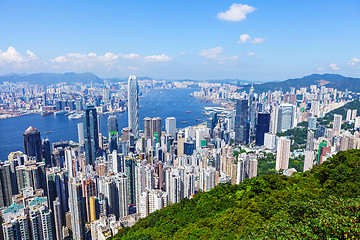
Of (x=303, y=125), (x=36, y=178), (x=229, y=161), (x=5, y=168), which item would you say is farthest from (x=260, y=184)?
(x=303, y=125)

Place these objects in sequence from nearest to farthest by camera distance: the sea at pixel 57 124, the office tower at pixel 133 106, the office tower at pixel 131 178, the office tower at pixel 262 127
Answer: the office tower at pixel 131 178 → the sea at pixel 57 124 → the office tower at pixel 262 127 → the office tower at pixel 133 106

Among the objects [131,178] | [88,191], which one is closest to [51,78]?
[131,178]

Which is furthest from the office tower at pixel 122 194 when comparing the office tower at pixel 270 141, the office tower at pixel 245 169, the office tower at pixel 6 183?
the office tower at pixel 270 141

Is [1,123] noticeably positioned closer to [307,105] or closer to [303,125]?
[303,125]

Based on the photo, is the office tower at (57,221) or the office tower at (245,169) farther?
the office tower at (245,169)

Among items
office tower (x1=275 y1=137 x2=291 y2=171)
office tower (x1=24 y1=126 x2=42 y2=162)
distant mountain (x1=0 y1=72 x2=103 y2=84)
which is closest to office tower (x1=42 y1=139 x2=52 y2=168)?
office tower (x1=24 y1=126 x2=42 y2=162)

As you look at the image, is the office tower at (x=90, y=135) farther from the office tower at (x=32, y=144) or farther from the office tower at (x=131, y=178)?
the office tower at (x=131, y=178)

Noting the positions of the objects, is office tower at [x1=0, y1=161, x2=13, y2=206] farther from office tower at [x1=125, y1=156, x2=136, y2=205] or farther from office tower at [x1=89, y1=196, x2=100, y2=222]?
office tower at [x1=125, y1=156, x2=136, y2=205]
